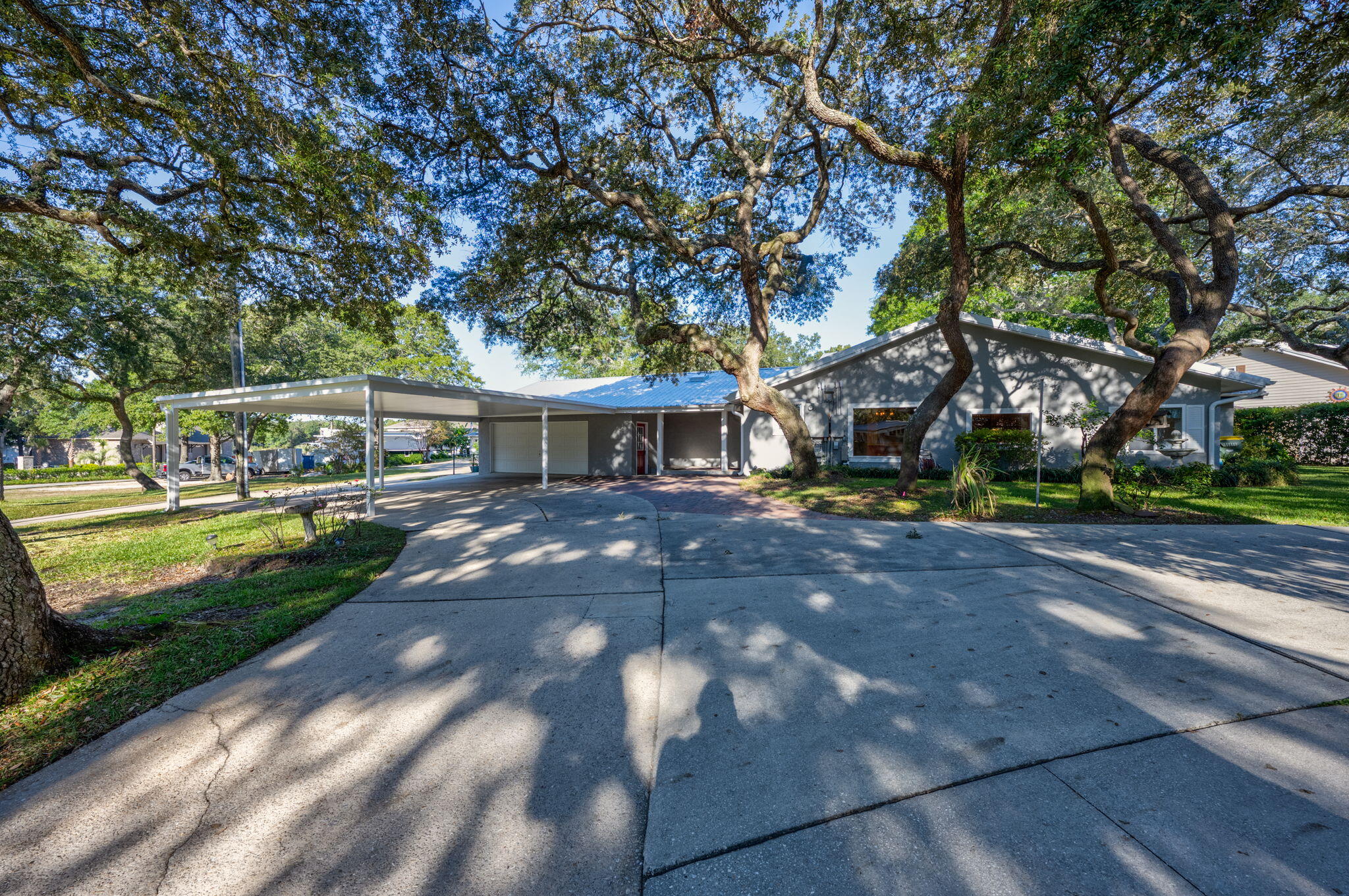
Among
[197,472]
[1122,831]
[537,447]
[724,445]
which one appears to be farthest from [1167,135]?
[197,472]

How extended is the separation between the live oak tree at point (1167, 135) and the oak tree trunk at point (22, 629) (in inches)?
406

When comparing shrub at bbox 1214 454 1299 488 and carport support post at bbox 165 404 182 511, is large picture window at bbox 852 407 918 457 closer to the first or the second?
shrub at bbox 1214 454 1299 488

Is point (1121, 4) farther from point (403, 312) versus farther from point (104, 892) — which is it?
point (403, 312)

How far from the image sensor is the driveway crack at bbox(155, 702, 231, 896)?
186 cm

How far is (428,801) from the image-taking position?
220cm

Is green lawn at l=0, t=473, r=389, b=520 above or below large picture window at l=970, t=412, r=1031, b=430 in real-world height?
below

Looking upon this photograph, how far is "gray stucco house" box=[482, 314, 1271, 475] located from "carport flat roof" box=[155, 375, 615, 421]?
164 cm

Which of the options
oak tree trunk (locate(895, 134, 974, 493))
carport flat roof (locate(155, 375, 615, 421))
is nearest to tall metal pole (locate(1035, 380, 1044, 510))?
oak tree trunk (locate(895, 134, 974, 493))

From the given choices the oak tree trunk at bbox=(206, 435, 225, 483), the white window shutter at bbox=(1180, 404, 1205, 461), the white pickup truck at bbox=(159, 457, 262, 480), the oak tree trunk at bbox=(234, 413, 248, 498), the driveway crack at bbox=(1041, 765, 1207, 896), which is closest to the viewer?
the driveway crack at bbox=(1041, 765, 1207, 896)

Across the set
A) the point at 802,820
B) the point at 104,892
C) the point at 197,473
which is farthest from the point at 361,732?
the point at 197,473

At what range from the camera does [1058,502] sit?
9.37 metres

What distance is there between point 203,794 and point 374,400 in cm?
1047

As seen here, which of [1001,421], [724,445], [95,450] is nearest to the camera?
[1001,421]

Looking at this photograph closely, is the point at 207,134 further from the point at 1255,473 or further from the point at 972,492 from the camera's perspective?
the point at 1255,473
